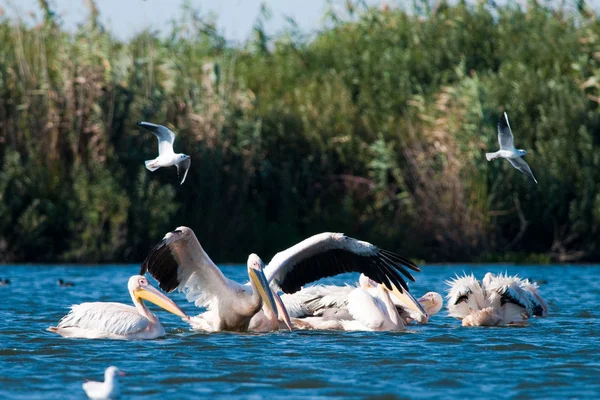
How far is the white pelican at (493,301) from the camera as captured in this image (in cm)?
992

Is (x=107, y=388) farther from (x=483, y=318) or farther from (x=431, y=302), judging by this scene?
(x=431, y=302)

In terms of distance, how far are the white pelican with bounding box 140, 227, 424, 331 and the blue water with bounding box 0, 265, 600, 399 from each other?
24cm

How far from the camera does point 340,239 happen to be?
9.71 m

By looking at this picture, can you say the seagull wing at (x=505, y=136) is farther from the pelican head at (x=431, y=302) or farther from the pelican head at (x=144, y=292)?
the pelican head at (x=144, y=292)

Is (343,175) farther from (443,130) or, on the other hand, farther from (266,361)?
(266,361)

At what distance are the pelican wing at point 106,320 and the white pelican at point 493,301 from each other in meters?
2.81

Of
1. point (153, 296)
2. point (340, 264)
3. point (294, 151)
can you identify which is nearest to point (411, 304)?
→ point (340, 264)

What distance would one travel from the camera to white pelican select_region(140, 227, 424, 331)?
9.15 metres

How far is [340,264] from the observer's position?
32.3 ft

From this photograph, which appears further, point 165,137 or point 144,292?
point 165,137

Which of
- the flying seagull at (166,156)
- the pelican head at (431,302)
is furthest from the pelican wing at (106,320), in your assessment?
the pelican head at (431,302)

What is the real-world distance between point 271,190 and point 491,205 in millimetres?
3680

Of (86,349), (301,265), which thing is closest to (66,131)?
(301,265)

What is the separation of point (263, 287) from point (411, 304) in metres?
1.43
